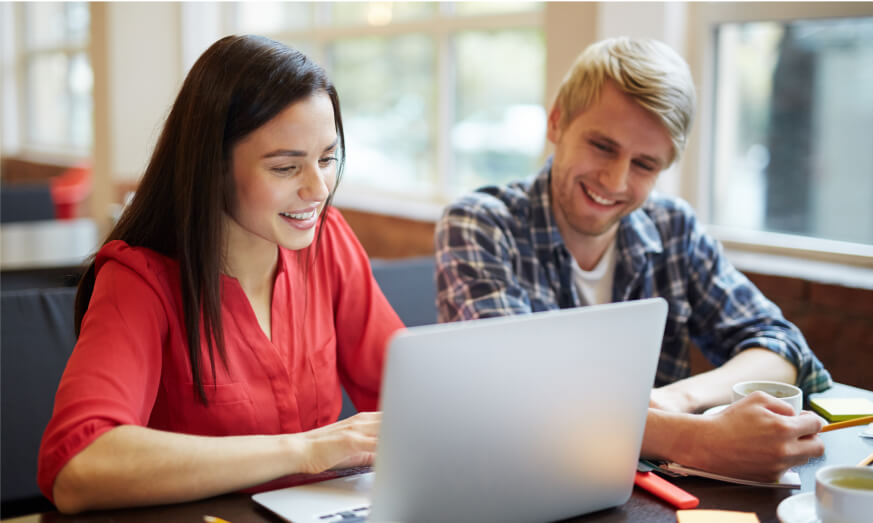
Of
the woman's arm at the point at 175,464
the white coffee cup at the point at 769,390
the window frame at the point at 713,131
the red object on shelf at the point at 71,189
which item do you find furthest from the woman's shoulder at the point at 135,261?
the red object on shelf at the point at 71,189

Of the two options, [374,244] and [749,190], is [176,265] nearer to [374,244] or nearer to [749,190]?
[749,190]

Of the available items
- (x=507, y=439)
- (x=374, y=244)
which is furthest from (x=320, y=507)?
(x=374, y=244)

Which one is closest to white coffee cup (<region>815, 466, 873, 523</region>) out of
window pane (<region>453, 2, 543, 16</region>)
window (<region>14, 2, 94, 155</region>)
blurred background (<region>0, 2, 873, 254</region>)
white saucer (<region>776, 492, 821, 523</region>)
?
white saucer (<region>776, 492, 821, 523</region>)

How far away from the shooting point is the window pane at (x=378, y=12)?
3828 millimetres

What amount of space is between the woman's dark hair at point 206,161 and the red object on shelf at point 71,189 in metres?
5.24

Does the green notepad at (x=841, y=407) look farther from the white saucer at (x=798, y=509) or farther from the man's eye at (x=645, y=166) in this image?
the man's eye at (x=645, y=166)

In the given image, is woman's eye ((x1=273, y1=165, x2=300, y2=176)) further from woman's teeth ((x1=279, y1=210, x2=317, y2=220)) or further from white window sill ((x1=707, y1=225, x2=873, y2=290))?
white window sill ((x1=707, y1=225, x2=873, y2=290))

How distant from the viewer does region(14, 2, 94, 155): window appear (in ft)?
22.9

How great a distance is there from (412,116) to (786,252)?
2.02m

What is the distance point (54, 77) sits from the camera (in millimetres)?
7422

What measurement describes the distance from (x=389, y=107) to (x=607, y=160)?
2653mm

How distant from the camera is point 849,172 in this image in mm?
2291

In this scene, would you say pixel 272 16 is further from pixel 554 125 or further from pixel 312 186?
pixel 312 186

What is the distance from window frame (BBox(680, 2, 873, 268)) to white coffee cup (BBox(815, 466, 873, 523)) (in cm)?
142
